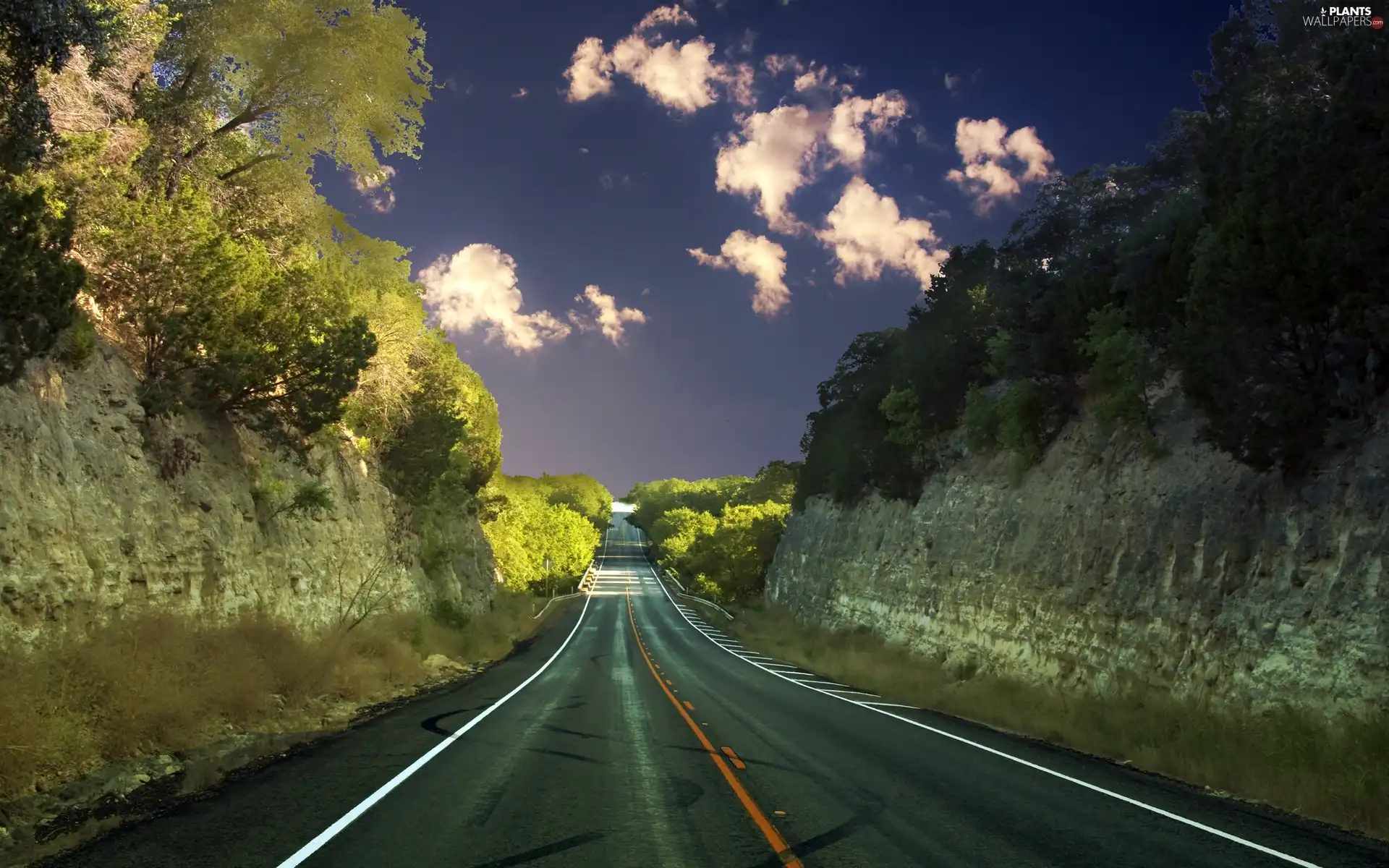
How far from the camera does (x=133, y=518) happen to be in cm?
1291

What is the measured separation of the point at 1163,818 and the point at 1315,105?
448 inches

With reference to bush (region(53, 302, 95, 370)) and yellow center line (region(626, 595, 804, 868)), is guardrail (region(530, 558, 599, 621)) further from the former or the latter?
yellow center line (region(626, 595, 804, 868))

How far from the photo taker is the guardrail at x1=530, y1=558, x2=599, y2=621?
6275 centimetres

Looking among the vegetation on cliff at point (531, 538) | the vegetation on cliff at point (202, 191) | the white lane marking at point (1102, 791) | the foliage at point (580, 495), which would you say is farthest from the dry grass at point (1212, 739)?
the foliage at point (580, 495)

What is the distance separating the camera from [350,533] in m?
23.1

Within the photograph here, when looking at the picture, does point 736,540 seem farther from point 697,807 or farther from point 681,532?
point 697,807

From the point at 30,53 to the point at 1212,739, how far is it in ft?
59.3

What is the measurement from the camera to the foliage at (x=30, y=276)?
9406mm

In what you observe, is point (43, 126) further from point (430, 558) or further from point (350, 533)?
point (430, 558)

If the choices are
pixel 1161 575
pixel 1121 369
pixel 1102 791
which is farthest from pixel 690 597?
pixel 1102 791

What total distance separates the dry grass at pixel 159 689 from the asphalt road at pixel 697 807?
1.56 metres

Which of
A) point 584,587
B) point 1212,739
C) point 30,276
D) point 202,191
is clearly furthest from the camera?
point 584,587

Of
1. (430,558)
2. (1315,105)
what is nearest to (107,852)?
(1315,105)

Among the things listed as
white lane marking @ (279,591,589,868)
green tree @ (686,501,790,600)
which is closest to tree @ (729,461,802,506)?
green tree @ (686,501,790,600)
